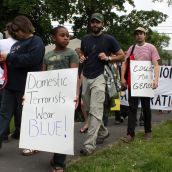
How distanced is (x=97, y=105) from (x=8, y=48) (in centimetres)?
162

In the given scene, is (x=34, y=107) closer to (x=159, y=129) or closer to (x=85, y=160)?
(x=85, y=160)

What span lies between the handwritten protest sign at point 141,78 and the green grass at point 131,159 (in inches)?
30.4

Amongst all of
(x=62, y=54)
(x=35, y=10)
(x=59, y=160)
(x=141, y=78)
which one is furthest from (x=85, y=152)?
(x=35, y=10)

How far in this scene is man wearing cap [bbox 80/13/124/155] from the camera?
7.11 meters

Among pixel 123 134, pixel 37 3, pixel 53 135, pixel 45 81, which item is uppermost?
pixel 37 3

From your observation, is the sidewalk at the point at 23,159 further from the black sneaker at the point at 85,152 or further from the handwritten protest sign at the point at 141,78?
the handwritten protest sign at the point at 141,78

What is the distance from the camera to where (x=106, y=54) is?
7.36 m

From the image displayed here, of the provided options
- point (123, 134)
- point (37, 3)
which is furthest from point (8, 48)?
point (37, 3)

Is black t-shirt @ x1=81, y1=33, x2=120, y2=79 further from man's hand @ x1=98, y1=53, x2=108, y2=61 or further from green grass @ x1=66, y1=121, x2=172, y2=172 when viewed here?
green grass @ x1=66, y1=121, x2=172, y2=172

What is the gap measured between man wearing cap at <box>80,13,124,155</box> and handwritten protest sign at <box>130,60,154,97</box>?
1123 millimetres

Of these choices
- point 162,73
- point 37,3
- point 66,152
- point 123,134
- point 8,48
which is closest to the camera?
point 66,152

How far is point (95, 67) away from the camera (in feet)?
24.0

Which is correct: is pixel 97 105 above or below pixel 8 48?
below

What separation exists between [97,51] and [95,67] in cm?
23
